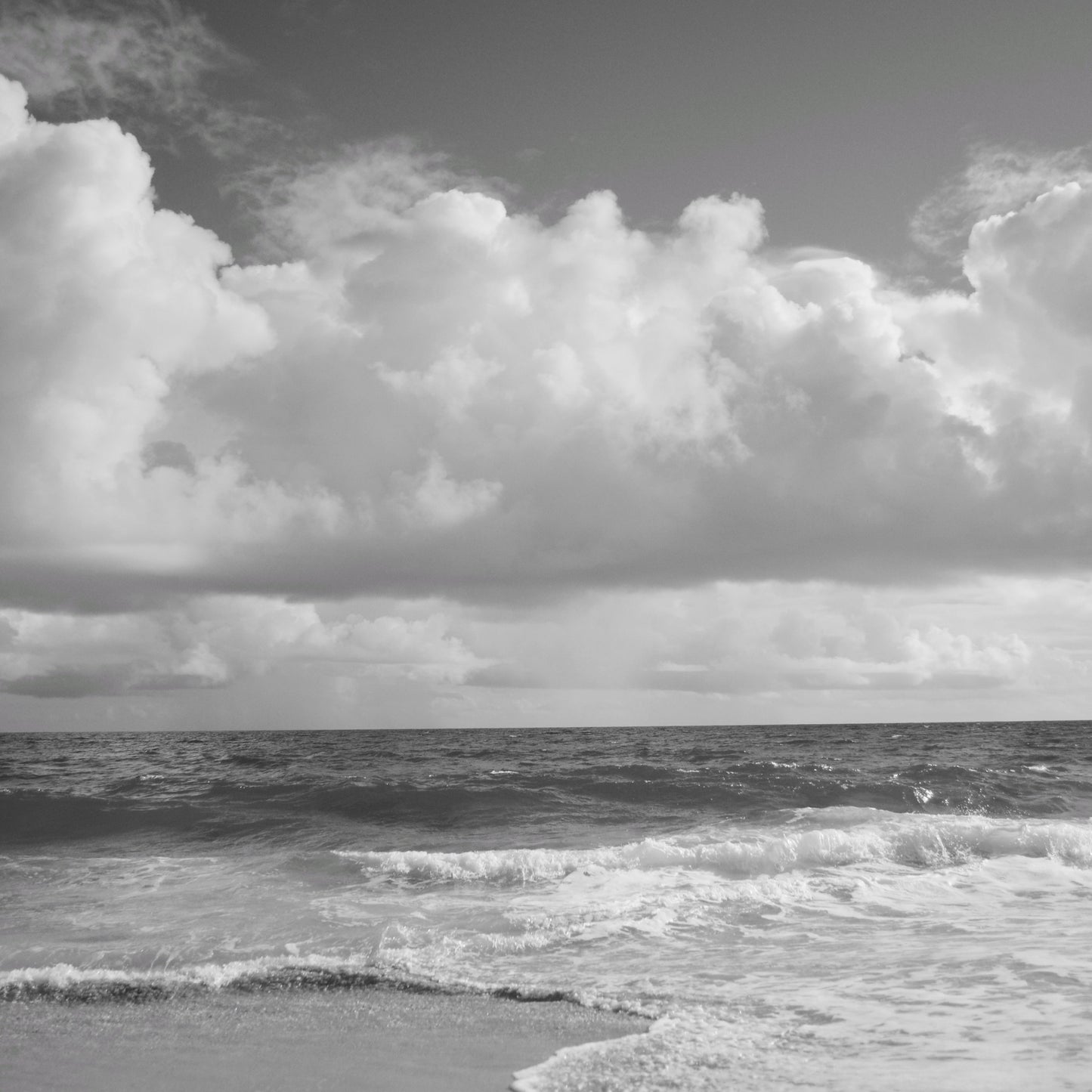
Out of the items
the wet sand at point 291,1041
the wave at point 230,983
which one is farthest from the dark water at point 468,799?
the wet sand at point 291,1041

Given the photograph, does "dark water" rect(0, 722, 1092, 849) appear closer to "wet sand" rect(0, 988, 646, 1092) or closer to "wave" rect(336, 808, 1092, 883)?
"wave" rect(336, 808, 1092, 883)

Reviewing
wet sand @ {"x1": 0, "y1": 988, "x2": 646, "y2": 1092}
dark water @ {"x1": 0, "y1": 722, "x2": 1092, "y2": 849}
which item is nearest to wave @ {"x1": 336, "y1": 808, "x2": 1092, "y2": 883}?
dark water @ {"x1": 0, "y1": 722, "x2": 1092, "y2": 849}

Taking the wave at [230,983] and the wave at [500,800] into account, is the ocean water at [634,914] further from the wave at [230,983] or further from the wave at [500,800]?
the wave at [500,800]

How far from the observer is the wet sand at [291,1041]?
6691 millimetres

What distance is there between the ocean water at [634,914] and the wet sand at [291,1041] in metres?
0.38

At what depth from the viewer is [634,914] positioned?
12.2 meters

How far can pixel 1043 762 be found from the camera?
4219 centimetres

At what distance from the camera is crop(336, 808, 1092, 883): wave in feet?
50.8

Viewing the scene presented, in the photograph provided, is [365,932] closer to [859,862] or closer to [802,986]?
[802,986]

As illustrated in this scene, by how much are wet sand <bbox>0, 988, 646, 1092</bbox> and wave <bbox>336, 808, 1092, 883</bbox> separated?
664 cm

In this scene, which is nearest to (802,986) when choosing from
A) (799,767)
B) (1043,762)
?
(799,767)

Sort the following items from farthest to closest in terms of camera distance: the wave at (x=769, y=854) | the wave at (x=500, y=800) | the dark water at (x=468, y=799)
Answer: the wave at (x=500, y=800)
the dark water at (x=468, y=799)
the wave at (x=769, y=854)

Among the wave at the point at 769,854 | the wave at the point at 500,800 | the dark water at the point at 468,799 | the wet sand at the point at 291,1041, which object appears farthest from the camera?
the wave at the point at 500,800

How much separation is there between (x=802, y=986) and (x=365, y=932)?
5.40m
